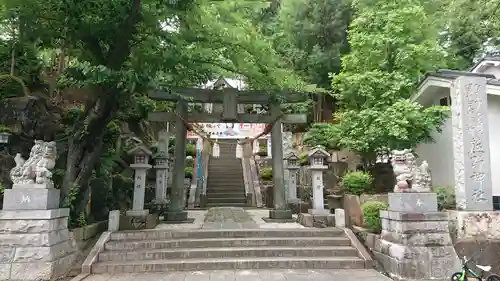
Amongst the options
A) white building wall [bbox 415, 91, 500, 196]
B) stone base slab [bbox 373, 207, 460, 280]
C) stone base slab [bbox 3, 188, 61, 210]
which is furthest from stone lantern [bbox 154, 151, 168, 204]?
white building wall [bbox 415, 91, 500, 196]

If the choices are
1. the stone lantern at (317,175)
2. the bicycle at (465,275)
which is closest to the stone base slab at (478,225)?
the bicycle at (465,275)

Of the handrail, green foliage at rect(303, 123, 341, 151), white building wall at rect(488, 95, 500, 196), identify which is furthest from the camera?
green foliage at rect(303, 123, 341, 151)

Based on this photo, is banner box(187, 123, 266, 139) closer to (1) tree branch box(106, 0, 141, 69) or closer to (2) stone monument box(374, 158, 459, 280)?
(1) tree branch box(106, 0, 141, 69)

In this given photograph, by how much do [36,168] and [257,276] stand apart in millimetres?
5107

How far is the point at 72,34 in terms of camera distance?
7.39 meters

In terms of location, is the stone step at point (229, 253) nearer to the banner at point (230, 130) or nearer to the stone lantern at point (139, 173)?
the stone lantern at point (139, 173)

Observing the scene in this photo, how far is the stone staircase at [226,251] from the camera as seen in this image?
740 centimetres

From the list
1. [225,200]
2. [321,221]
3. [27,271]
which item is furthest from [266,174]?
[27,271]

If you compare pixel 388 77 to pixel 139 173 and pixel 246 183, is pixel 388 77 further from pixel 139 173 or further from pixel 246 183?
pixel 246 183

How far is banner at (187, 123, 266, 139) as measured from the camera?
76.9 feet

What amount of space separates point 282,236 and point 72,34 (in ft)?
22.9

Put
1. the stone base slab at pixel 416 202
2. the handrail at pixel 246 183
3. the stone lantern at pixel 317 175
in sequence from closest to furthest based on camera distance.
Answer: the stone base slab at pixel 416 202 < the stone lantern at pixel 317 175 < the handrail at pixel 246 183

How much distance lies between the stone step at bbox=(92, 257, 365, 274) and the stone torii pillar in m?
3.37

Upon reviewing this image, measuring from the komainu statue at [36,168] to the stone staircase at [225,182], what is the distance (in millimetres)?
10107
